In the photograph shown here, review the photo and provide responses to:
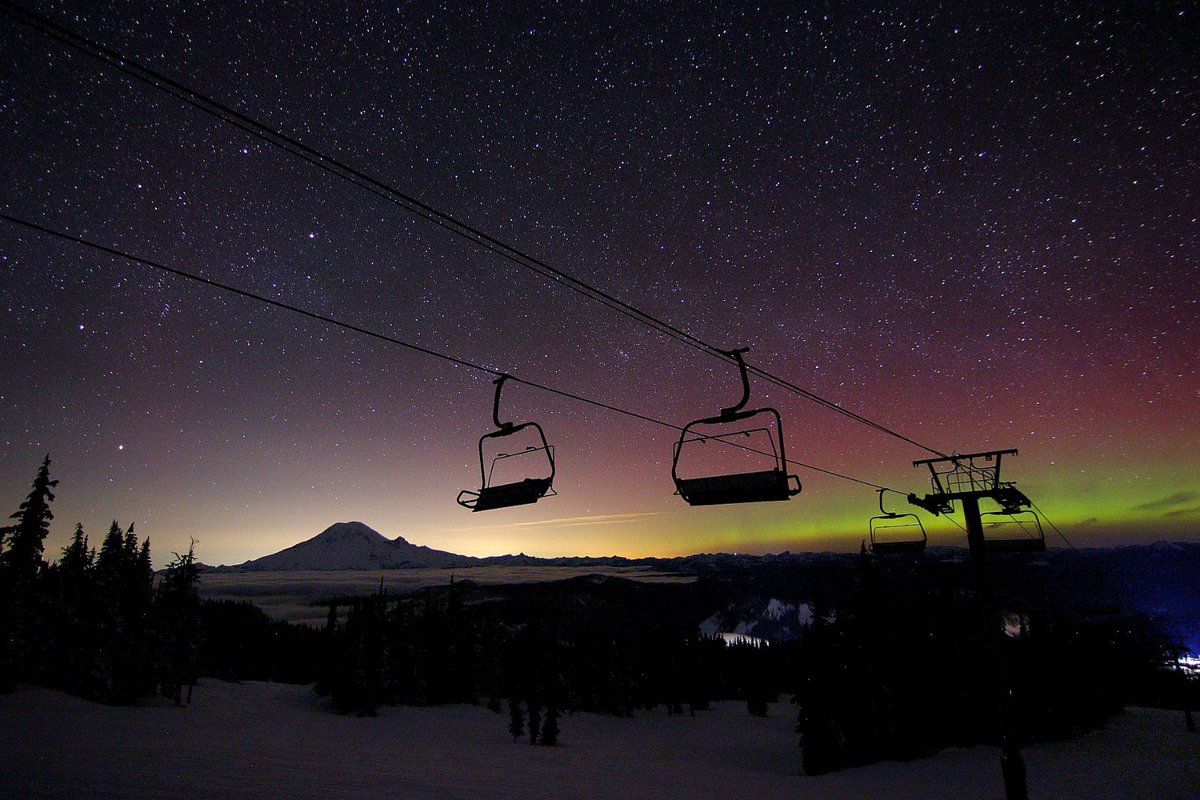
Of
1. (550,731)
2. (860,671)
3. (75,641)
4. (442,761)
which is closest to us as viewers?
Answer: (442,761)

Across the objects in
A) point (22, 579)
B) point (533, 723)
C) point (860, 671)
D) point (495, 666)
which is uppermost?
point (22, 579)

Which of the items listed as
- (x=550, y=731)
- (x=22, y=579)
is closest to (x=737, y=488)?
(x=550, y=731)

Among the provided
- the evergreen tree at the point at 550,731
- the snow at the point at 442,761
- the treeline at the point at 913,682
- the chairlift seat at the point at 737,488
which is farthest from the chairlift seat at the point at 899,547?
the evergreen tree at the point at 550,731

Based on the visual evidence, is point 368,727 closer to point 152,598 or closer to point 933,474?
point 152,598

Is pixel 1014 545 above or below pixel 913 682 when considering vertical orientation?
above

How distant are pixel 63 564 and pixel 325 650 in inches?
1200

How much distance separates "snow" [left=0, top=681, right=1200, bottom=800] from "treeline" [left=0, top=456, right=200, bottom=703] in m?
3.14

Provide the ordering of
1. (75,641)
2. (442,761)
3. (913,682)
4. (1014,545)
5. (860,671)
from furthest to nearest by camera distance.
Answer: (75,641), (913,682), (860,671), (442,761), (1014,545)

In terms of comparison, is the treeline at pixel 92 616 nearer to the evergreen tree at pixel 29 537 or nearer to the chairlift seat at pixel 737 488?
the evergreen tree at pixel 29 537

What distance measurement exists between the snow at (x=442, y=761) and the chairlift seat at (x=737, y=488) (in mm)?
15362

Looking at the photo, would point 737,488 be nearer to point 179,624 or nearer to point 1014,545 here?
point 1014,545

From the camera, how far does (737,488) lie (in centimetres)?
1044

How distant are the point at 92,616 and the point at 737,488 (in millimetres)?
63239

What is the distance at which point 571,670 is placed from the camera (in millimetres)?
86938
